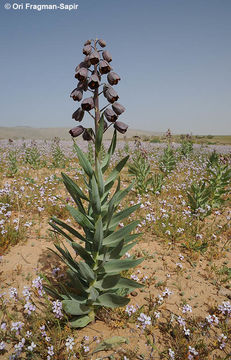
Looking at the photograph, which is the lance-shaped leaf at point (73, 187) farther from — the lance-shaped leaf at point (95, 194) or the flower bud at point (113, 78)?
the flower bud at point (113, 78)

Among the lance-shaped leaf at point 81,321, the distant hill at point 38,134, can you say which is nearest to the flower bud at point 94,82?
the lance-shaped leaf at point 81,321

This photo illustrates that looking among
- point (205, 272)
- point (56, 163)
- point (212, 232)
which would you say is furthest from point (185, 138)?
point (205, 272)

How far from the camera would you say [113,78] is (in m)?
2.24

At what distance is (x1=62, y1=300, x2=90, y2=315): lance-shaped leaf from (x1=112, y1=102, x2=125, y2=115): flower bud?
7.47 ft

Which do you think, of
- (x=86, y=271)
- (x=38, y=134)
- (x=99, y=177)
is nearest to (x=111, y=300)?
(x=86, y=271)

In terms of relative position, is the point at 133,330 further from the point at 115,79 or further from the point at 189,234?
the point at 115,79

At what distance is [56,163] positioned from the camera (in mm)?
11352

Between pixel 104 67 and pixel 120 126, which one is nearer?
A: pixel 104 67

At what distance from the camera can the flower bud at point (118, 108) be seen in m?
2.27

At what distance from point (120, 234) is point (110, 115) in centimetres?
140

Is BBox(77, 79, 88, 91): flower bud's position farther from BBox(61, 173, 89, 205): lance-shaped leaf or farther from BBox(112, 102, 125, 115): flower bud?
BBox(61, 173, 89, 205): lance-shaped leaf

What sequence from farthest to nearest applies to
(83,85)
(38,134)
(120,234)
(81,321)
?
(38,134) → (81,321) → (120,234) → (83,85)

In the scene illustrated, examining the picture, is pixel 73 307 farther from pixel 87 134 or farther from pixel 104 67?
pixel 104 67

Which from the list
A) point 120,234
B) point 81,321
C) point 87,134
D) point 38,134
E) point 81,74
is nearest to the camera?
point 81,74
